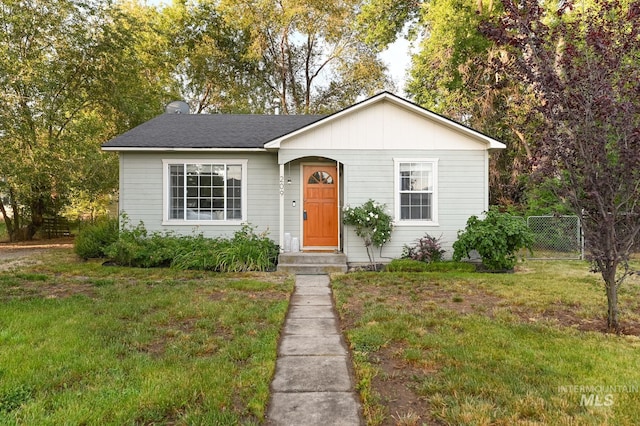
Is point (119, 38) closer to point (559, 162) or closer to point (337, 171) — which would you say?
point (337, 171)

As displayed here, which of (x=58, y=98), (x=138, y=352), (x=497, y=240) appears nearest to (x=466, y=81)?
(x=497, y=240)

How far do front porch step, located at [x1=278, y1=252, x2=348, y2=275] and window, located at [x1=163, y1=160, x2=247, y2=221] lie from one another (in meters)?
2.03

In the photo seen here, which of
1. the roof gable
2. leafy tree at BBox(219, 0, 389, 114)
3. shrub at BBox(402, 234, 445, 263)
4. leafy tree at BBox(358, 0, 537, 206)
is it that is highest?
leafy tree at BBox(219, 0, 389, 114)

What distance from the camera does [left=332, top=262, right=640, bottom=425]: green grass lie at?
2.80 meters

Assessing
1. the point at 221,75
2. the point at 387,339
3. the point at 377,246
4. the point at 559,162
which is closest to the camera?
the point at 387,339

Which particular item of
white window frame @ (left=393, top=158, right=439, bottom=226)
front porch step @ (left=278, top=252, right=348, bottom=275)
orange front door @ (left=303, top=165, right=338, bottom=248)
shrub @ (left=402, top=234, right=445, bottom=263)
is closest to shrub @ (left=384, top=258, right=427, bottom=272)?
shrub @ (left=402, top=234, right=445, bottom=263)

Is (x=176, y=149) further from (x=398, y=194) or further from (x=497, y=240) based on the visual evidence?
(x=497, y=240)

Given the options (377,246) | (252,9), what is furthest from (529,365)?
(252,9)

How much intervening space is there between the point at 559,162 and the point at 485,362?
2492mm

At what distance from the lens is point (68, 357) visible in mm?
3656

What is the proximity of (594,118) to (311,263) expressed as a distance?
6.15 m

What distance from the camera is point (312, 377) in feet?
11.1

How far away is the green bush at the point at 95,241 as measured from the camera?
33.6 ft

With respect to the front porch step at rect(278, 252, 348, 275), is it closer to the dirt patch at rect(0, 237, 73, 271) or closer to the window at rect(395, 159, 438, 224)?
the window at rect(395, 159, 438, 224)
